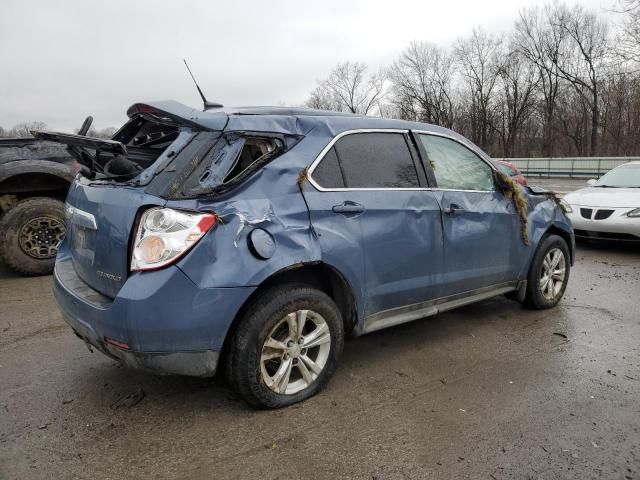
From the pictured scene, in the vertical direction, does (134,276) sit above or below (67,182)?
below

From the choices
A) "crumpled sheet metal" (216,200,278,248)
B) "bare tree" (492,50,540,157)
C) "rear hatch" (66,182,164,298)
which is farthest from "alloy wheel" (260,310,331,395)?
"bare tree" (492,50,540,157)

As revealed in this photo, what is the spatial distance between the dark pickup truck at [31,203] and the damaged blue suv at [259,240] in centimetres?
293

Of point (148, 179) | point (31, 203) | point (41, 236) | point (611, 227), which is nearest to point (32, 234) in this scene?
point (41, 236)

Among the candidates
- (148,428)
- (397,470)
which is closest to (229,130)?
(148,428)

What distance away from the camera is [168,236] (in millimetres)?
2580

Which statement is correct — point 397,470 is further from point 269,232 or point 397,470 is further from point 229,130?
point 229,130

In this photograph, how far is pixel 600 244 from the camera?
8.54 meters

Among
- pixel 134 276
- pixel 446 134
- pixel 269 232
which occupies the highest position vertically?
pixel 446 134

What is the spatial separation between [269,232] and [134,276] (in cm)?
74

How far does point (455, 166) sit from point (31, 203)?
5024 mm

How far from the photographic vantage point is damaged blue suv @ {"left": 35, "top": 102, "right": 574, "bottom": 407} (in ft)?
8.50

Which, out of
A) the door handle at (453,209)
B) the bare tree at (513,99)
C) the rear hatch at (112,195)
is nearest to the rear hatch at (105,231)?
the rear hatch at (112,195)

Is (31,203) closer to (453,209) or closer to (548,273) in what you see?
(453,209)

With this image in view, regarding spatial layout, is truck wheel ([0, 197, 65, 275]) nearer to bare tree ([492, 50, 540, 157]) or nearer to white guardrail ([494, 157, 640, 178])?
white guardrail ([494, 157, 640, 178])
